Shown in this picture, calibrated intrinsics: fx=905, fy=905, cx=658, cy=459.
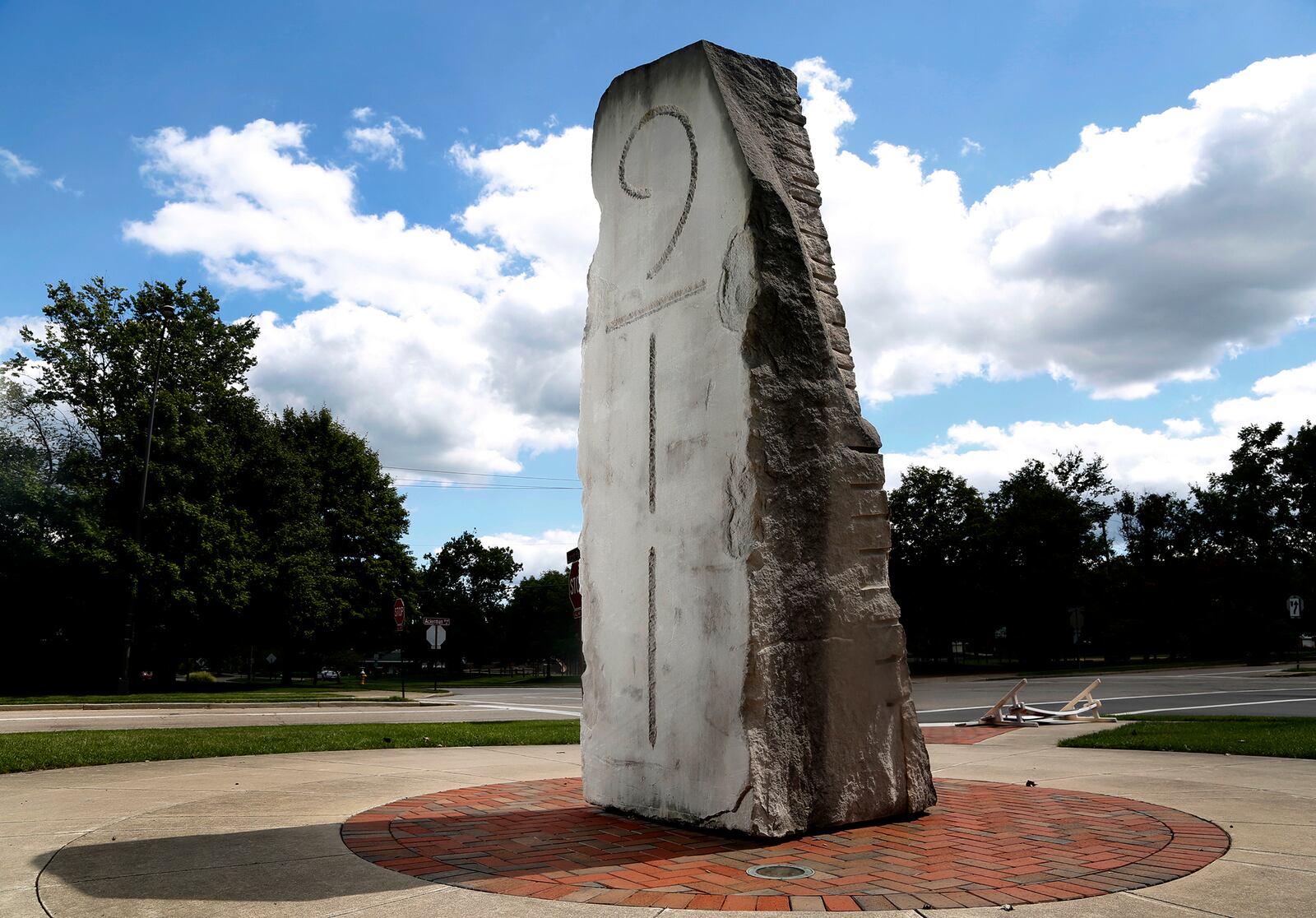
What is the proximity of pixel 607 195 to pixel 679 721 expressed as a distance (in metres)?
3.51

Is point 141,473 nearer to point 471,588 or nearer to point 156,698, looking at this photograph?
point 156,698

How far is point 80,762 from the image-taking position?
852 centimetres

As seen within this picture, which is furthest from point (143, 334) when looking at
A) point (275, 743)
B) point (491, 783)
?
point (491, 783)

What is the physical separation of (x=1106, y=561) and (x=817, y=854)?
46.6 m

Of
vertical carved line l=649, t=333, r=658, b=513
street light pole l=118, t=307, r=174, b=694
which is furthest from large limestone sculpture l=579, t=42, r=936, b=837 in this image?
street light pole l=118, t=307, r=174, b=694

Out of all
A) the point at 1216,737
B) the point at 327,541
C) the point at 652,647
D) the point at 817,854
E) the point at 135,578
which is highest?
the point at 327,541

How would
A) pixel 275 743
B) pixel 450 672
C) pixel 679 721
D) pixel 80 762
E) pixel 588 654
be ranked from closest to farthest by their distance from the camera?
pixel 679 721 < pixel 588 654 < pixel 80 762 < pixel 275 743 < pixel 450 672

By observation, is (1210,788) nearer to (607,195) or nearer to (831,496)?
(831,496)

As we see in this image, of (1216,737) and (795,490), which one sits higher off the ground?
(795,490)

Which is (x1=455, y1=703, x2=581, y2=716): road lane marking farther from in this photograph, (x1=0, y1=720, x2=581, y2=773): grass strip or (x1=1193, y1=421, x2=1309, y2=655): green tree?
(x1=1193, y1=421, x2=1309, y2=655): green tree

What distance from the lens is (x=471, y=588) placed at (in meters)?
72.0

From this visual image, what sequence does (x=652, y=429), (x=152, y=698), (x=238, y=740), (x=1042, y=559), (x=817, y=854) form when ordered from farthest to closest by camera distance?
(x=1042, y=559) → (x=152, y=698) → (x=238, y=740) → (x=652, y=429) → (x=817, y=854)

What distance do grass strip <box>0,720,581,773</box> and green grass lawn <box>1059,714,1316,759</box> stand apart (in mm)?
6191

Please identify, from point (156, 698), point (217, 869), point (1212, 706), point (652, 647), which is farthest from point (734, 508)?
point (156, 698)
